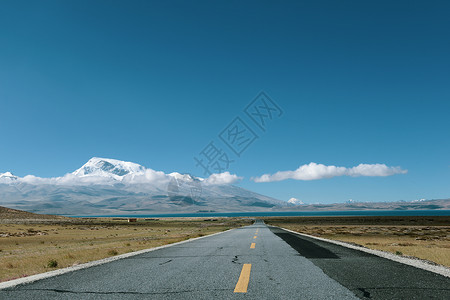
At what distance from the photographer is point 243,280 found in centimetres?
751

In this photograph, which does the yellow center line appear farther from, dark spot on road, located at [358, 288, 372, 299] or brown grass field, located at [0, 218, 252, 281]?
brown grass field, located at [0, 218, 252, 281]

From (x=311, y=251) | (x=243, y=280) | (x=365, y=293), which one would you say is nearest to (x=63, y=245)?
(x=311, y=251)

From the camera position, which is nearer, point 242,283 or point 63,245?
point 242,283

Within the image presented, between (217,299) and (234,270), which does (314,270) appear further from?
(217,299)

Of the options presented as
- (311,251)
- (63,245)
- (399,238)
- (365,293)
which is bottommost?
(399,238)

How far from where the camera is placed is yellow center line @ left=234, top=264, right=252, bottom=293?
656 cm

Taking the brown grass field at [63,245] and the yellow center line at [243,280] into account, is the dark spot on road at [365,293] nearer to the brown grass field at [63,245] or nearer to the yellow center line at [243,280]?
the yellow center line at [243,280]

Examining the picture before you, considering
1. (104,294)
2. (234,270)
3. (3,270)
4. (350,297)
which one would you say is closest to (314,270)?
(234,270)

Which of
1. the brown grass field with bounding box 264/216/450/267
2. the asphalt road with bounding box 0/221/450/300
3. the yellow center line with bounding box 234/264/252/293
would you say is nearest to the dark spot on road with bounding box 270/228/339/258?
the asphalt road with bounding box 0/221/450/300

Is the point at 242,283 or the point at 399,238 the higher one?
the point at 242,283

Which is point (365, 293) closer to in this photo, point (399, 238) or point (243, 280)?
point (243, 280)

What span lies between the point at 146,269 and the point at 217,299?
444 centimetres

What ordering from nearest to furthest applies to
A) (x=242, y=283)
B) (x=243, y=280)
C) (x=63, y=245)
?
1. (x=242, y=283)
2. (x=243, y=280)
3. (x=63, y=245)

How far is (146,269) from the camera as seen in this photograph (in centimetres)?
946
